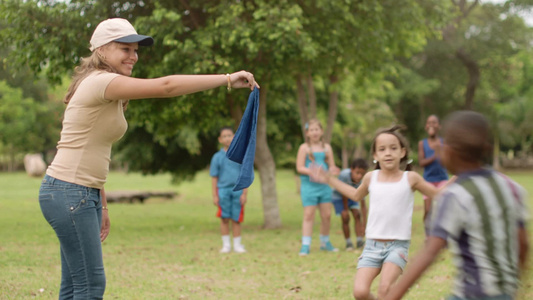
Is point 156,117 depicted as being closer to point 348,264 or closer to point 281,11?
point 281,11

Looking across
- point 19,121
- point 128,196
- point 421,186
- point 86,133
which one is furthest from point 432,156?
point 19,121

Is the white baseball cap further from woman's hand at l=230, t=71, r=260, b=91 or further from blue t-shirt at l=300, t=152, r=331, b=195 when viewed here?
blue t-shirt at l=300, t=152, r=331, b=195

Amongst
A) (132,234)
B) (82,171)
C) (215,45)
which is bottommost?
(132,234)

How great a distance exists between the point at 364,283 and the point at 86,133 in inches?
97.4

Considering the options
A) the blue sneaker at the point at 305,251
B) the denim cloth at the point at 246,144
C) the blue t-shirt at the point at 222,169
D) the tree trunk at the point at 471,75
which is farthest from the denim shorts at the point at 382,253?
the tree trunk at the point at 471,75

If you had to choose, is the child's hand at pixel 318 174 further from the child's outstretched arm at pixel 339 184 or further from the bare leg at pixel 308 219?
the bare leg at pixel 308 219

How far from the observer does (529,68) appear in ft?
164

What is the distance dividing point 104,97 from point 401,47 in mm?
11781

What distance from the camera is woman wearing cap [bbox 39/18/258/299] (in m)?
3.60

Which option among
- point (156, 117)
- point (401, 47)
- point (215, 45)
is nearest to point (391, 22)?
point (401, 47)

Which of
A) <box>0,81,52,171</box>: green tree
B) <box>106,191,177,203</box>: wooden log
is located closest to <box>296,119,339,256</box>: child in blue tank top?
<box>0,81,52,171</box>: green tree

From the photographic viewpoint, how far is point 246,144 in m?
4.79

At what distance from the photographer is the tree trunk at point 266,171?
44.6 ft

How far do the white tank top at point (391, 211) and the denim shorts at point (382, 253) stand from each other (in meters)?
0.06
